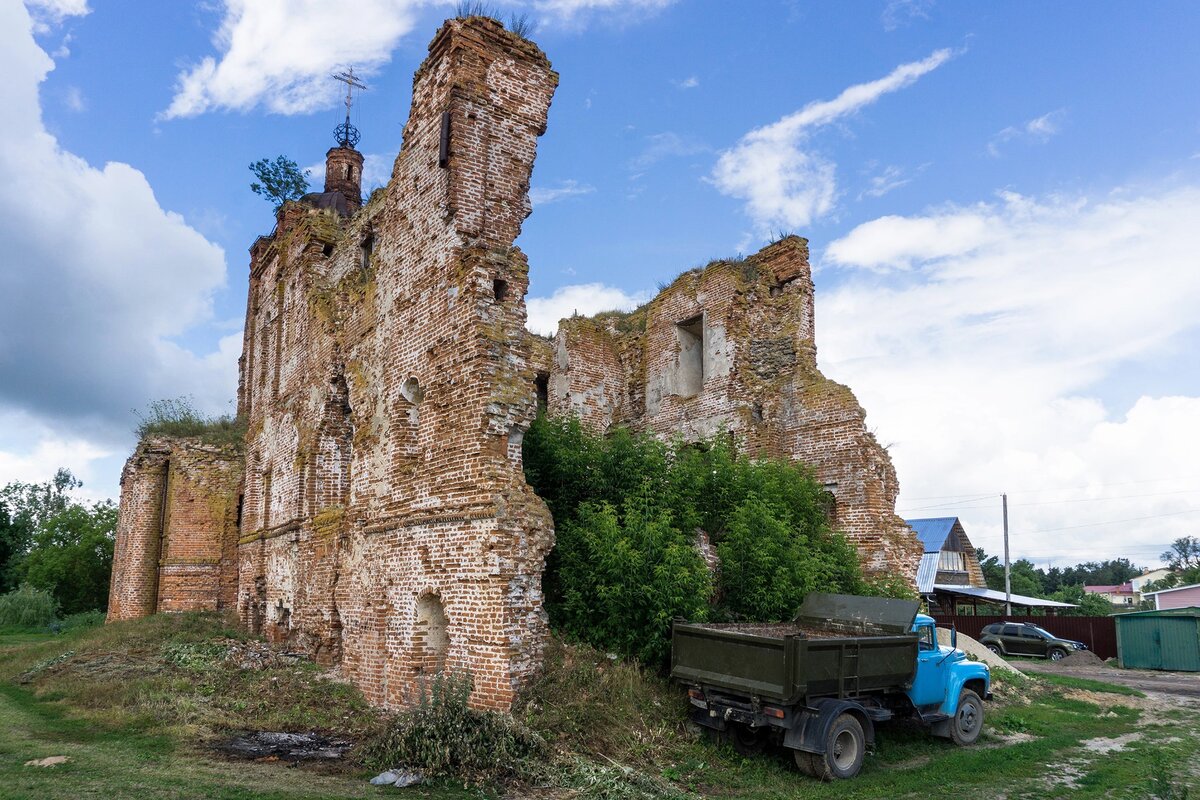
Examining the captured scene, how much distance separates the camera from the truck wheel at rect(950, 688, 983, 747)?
984 centimetres

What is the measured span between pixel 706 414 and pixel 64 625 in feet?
73.1

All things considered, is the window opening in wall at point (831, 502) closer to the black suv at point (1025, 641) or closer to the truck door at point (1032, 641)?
the black suv at point (1025, 641)

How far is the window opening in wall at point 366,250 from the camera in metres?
13.6

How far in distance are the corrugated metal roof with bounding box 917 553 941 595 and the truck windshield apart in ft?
67.0

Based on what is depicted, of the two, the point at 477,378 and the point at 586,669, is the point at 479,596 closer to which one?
the point at 586,669

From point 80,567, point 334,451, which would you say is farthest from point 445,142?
point 80,567

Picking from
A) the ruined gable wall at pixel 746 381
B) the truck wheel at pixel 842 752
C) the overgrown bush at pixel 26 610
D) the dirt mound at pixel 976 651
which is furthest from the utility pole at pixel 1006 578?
the overgrown bush at pixel 26 610

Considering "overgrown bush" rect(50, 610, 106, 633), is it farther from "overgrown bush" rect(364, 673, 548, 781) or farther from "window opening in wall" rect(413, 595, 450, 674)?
"overgrown bush" rect(364, 673, 548, 781)

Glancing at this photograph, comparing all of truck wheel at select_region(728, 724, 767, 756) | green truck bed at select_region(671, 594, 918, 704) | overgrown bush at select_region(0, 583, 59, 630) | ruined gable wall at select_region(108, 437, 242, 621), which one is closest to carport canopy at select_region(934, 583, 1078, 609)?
green truck bed at select_region(671, 594, 918, 704)

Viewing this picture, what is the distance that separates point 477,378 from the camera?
934 cm

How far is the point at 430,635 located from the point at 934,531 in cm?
3319

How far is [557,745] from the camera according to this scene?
7.84 metres

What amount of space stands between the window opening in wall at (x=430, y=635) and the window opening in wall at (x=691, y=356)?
26.8 feet

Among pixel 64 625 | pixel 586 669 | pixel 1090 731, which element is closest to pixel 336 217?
pixel 586 669
